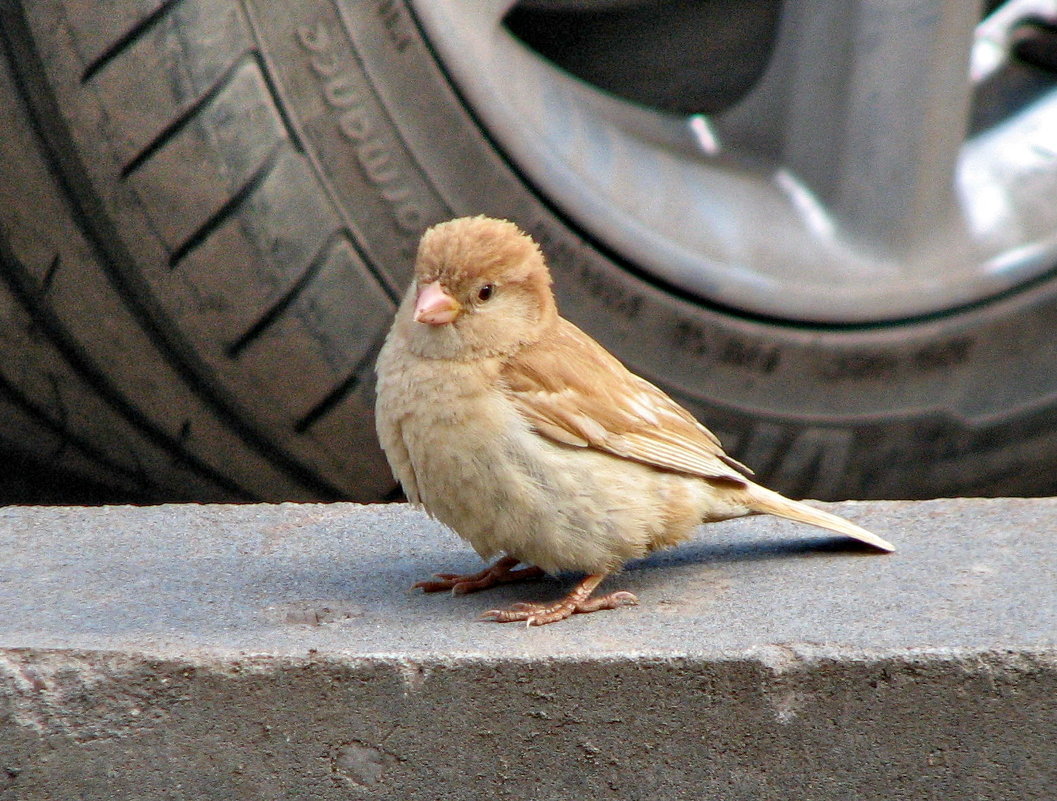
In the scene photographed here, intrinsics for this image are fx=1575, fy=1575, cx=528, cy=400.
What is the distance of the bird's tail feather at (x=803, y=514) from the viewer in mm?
2932

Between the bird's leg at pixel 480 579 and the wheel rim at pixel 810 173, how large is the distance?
37.3 inches

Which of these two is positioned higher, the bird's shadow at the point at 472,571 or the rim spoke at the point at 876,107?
the rim spoke at the point at 876,107

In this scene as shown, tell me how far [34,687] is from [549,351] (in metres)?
1.02

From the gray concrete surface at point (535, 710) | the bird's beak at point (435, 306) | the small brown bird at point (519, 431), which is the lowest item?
the gray concrete surface at point (535, 710)

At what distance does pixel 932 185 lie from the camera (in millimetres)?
3902

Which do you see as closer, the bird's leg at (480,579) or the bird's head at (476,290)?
the bird's head at (476,290)

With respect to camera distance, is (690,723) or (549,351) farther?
(549,351)

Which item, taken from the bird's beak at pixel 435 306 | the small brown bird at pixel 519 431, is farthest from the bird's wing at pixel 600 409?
the bird's beak at pixel 435 306

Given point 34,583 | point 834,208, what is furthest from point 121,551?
point 834,208

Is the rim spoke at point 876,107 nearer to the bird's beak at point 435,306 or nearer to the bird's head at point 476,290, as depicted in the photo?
the bird's head at point 476,290

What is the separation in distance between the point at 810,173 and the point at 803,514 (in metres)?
1.26

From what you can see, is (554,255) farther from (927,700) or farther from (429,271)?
(927,700)

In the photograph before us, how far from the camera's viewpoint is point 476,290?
2.65 m

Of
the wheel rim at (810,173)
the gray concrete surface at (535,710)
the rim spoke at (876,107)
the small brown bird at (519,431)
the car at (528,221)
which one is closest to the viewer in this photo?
the gray concrete surface at (535,710)
